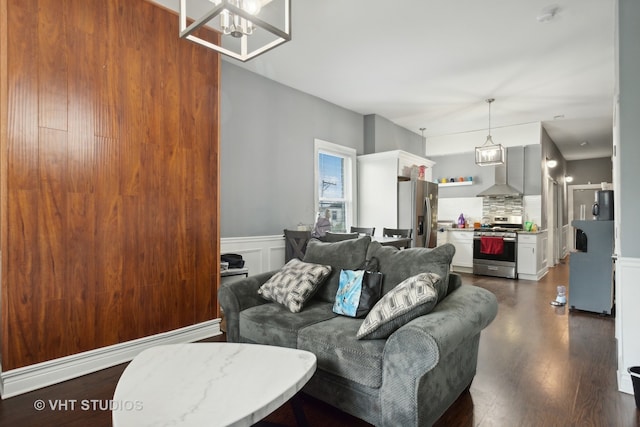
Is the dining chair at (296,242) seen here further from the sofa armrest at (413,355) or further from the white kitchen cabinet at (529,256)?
the white kitchen cabinet at (529,256)

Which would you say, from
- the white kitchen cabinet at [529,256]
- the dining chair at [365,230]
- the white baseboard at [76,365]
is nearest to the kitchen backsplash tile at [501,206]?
the white kitchen cabinet at [529,256]

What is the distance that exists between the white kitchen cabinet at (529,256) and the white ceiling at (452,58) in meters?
2.15

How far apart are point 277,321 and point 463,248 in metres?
5.50

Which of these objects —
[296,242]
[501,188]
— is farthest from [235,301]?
[501,188]

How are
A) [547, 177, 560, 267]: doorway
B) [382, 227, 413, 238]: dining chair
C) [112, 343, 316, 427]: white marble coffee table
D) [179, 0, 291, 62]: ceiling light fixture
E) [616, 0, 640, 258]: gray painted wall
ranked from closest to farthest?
[112, 343, 316, 427]: white marble coffee table, [179, 0, 291, 62]: ceiling light fixture, [616, 0, 640, 258]: gray painted wall, [382, 227, 413, 238]: dining chair, [547, 177, 560, 267]: doorway

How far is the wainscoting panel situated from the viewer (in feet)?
13.6

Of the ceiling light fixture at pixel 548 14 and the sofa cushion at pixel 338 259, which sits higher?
the ceiling light fixture at pixel 548 14

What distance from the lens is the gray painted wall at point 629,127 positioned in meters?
2.25

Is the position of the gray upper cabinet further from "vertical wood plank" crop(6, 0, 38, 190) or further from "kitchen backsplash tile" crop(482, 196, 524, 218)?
"vertical wood plank" crop(6, 0, 38, 190)

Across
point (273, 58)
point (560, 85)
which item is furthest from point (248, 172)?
point (560, 85)

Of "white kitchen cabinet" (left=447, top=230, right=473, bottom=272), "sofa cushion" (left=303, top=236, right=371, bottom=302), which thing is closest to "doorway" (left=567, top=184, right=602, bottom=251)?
"white kitchen cabinet" (left=447, top=230, right=473, bottom=272)

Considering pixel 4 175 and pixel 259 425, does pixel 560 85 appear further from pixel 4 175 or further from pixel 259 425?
pixel 4 175

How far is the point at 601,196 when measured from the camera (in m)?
3.89

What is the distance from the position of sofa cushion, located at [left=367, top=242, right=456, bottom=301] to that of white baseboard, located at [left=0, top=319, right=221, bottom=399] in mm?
1817
